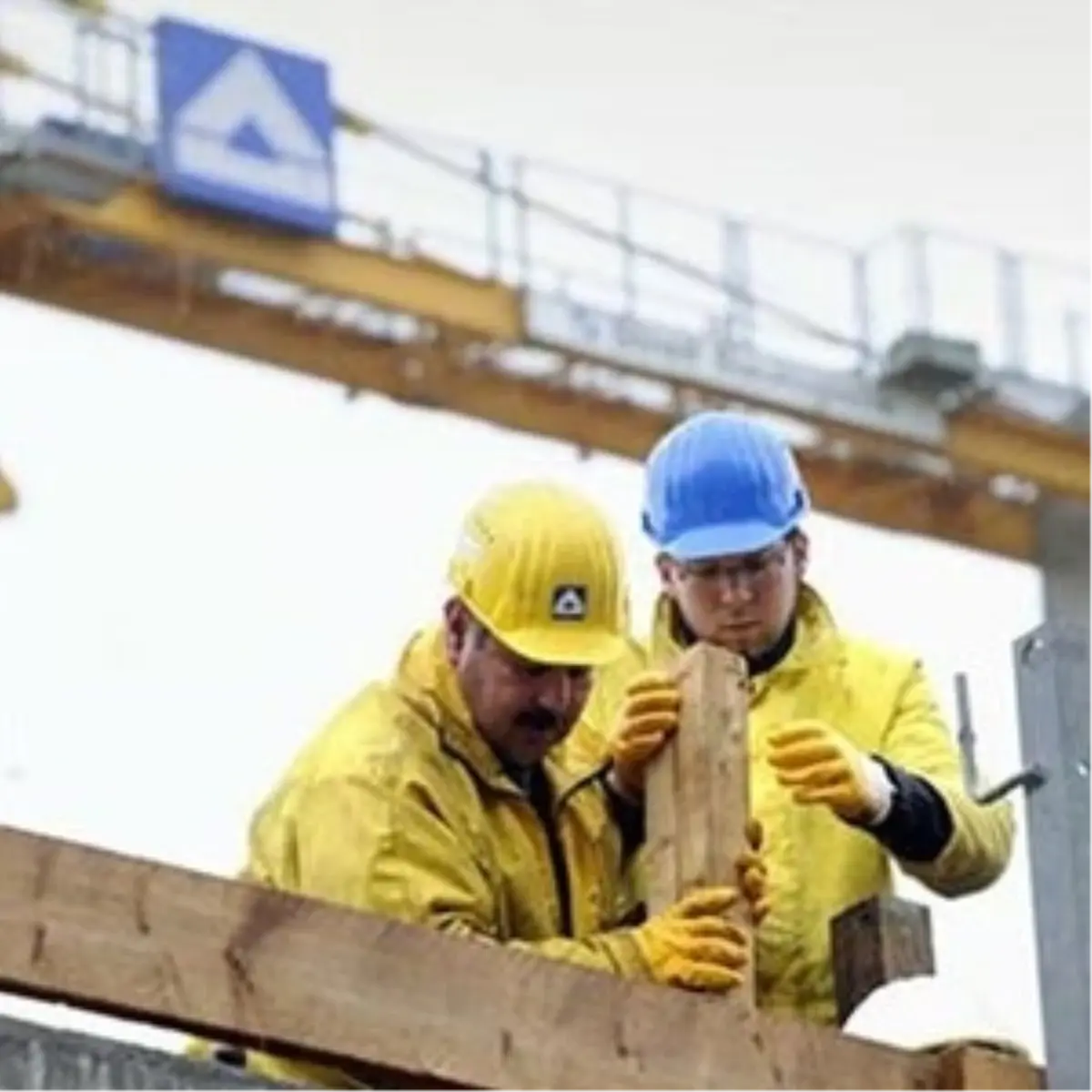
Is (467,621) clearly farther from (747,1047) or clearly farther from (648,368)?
(648,368)

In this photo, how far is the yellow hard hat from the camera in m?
6.49

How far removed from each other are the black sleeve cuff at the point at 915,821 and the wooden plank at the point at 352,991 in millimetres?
926

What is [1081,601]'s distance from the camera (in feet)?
140

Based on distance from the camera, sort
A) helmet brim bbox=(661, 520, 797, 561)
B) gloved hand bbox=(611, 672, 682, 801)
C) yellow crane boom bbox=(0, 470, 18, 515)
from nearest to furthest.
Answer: gloved hand bbox=(611, 672, 682, 801) < helmet brim bbox=(661, 520, 797, 561) < yellow crane boom bbox=(0, 470, 18, 515)

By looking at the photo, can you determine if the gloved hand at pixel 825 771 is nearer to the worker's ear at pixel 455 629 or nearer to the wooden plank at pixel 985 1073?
the worker's ear at pixel 455 629

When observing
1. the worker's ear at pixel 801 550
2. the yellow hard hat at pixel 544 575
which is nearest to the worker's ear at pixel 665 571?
the worker's ear at pixel 801 550

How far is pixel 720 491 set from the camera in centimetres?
709

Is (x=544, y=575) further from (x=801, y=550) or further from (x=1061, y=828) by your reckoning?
(x=1061, y=828)

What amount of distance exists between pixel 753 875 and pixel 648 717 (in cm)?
32

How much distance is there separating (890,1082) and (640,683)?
2.51ft

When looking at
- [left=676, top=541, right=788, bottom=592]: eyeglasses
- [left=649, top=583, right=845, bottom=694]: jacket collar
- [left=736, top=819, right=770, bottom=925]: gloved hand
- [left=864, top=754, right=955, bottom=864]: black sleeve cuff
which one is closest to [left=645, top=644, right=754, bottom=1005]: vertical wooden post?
[left=736, top=819, right=770, bottom=925]: gloved hand

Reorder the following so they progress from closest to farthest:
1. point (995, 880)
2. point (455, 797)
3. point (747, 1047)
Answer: point (747, 1047) < point (455, 797) < point (995, 880)

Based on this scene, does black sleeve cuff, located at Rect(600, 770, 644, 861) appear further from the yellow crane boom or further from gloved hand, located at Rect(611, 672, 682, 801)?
the yellow crane boom

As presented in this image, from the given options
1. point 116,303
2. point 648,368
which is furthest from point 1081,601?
point 116,303
